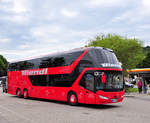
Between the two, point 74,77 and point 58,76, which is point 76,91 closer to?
point 74,77

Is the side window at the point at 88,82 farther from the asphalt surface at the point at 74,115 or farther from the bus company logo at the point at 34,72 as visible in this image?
the bus company logo at the point at 34,72

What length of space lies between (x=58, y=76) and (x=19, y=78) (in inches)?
272

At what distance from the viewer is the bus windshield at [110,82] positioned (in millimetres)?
12781

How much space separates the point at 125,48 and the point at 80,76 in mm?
14237

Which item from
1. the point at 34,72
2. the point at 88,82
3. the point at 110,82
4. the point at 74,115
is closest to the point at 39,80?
the point at 34,72

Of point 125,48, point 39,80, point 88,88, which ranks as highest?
point 125,48

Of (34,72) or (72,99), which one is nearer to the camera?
(72,99)

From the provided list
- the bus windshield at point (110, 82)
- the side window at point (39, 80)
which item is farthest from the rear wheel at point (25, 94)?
the bus windshield at point (110, 82)

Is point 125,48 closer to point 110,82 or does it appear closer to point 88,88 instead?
point 110,82

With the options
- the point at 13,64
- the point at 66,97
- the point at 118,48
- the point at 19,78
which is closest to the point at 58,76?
the point at 66,97

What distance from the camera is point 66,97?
14.9 m

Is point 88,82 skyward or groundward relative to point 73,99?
skyward

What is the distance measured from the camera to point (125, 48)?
26.5 metres

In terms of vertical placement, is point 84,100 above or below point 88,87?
below
